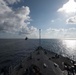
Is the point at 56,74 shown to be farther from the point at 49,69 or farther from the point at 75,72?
the point at 75,72

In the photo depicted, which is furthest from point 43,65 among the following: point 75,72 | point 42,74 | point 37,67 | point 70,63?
point 70,63

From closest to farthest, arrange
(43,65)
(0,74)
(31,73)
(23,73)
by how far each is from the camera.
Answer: (31,73)
(23,73)
(43,65)
(0,74)

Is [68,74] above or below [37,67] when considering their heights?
below

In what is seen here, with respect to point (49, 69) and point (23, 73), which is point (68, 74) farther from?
point (23, 73)

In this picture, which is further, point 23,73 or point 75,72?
point 75,72

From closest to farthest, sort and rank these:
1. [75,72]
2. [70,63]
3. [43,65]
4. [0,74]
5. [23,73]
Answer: [23,73] → [43,65] → [75,72] → [0,74] → [70,63]

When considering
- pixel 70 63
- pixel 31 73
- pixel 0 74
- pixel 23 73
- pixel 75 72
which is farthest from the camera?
pixel 70 63

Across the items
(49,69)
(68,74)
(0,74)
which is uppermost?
(49,69)

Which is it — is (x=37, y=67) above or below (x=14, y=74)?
above

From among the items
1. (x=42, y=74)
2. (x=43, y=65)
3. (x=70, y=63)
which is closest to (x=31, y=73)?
(x=42, y=74)
